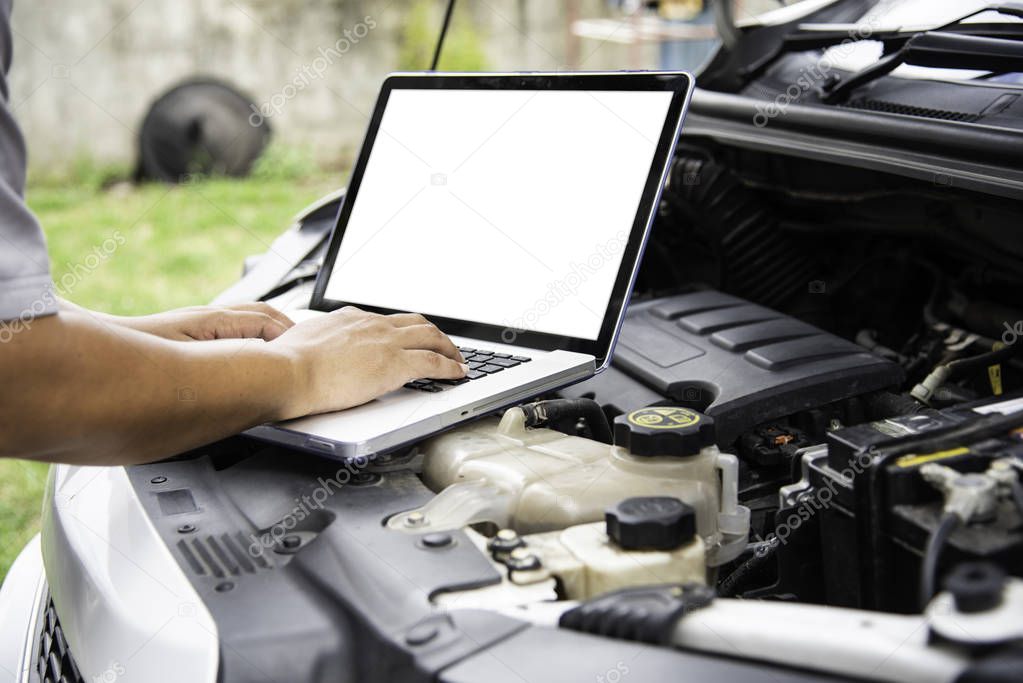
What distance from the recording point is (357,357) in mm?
1085

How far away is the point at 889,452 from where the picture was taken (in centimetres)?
81

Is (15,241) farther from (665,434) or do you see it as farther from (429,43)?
(429,43)

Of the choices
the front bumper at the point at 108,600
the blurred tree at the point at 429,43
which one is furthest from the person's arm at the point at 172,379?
the blurred tree at the point at 429,43

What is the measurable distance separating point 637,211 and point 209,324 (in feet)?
1.80

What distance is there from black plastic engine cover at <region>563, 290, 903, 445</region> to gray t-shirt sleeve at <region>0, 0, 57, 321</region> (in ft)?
2.21

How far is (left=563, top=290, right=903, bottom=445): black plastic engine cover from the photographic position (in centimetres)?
116

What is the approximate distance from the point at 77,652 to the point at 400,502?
0.35 m

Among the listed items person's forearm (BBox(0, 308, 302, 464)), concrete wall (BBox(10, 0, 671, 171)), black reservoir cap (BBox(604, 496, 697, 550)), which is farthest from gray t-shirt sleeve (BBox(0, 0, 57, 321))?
concrete wall (BBox(10, 0, 671, 171))

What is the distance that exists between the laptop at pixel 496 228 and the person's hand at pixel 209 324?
0.19 m

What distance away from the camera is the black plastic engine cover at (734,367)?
1.16 metres

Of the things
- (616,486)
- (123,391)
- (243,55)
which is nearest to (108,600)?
(123,391)

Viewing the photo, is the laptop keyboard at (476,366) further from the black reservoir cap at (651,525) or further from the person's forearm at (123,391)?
the black reservoir cap at (651,525)

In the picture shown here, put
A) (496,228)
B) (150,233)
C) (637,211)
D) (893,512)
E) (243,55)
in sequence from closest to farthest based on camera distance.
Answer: (893,512), (637,211), (496,228), (150,233), (243,55)

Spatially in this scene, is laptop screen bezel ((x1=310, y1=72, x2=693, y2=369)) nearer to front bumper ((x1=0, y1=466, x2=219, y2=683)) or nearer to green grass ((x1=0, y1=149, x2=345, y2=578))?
front bumper ((x1=0, y1=466, x2=219, y2=683))
